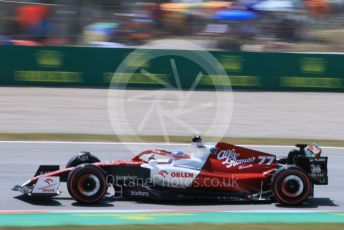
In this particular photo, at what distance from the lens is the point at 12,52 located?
62.3 ft

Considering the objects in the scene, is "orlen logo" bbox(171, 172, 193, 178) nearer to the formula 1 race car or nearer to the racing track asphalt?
the formula 1 race car

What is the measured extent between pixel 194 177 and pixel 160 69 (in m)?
11.4

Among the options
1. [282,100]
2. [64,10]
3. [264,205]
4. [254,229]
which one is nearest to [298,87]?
[282,100]

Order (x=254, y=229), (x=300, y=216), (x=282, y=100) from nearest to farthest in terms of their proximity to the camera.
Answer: (x=254, y=229) < (x=300, y=216) < (x=282, y=100)

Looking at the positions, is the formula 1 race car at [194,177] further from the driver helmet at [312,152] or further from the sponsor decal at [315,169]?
the driver helmet at [312,152]

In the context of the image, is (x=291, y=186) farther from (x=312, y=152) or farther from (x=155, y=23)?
(x=155, y=23)

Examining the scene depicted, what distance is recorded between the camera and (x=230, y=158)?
8.01 meters

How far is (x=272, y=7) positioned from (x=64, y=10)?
6.10 meters

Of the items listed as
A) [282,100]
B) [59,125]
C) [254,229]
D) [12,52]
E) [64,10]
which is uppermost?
[64,10]

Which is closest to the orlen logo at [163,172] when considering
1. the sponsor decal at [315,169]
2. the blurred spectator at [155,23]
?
the sponsor decal at [315,169]

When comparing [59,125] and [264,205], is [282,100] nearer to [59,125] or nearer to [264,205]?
[59,125]

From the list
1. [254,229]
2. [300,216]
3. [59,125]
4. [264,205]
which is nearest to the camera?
[254,229]

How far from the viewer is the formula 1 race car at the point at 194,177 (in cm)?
771

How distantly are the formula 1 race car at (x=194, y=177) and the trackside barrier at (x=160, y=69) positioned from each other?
36.6 feet
